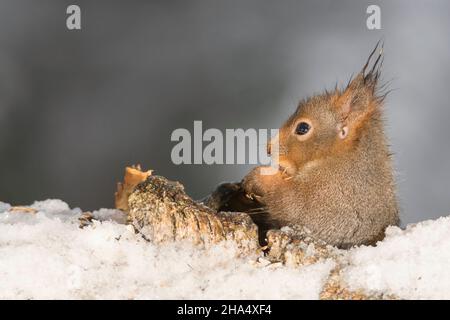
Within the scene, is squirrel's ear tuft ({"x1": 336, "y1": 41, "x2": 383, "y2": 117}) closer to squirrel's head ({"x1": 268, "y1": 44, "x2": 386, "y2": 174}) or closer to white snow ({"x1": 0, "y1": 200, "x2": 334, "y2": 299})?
squirrel's head ({"x1": 268, "y1": 44, "x2": 386, "y2": 174})

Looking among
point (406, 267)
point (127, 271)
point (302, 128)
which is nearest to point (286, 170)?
point (302, 128)

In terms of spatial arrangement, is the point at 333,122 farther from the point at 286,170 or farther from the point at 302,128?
the point at 286,170

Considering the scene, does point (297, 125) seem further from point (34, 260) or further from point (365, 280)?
point (34, 260)

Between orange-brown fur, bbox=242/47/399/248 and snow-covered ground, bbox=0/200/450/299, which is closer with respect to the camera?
snow-covered ground, bbox=0/200/450/299

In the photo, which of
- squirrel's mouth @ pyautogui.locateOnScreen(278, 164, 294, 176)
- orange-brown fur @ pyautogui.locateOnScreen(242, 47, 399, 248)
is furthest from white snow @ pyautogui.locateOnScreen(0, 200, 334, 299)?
squirrel's mouth @ pyautogui.locateOnScreen(278, 164, 294, 176)
